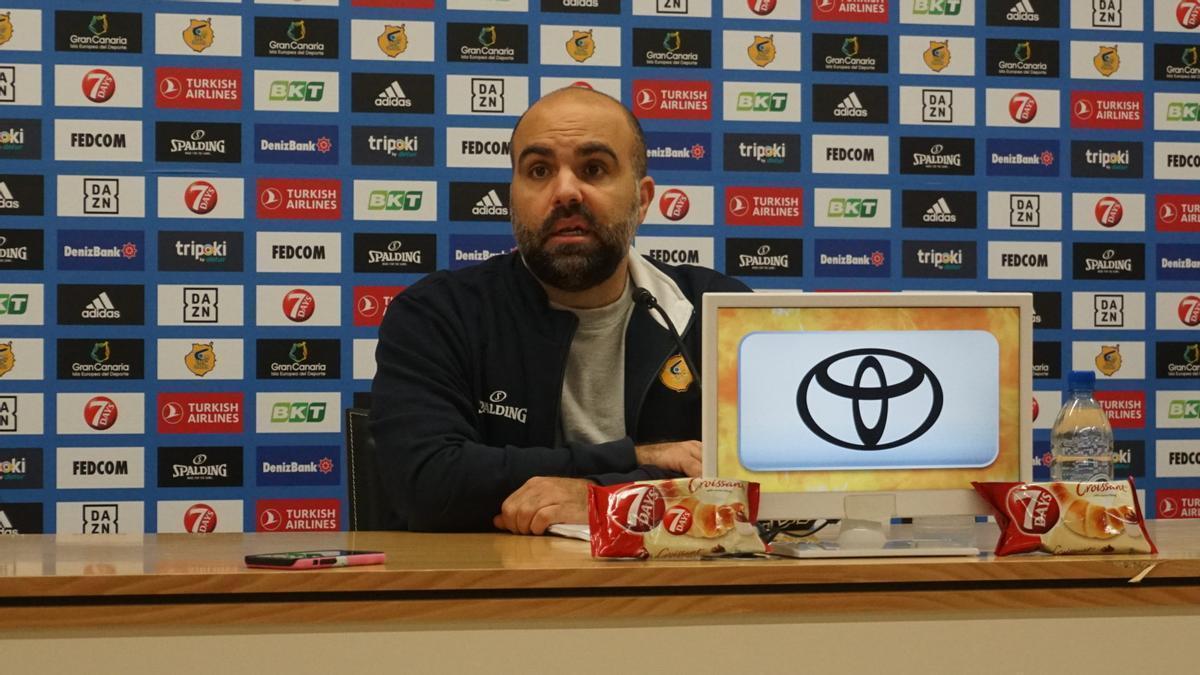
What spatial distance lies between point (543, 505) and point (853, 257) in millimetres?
2569

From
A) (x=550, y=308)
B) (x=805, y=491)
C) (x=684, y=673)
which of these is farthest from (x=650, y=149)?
(x=684, y=673)

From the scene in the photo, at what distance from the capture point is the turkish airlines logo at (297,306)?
3861mm

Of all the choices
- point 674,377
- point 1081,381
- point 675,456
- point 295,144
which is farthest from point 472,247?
point 1081,381

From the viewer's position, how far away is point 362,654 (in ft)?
3.74

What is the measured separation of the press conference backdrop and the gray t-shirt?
1755 millimetres

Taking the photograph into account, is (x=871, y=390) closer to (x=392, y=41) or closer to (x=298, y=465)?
(x=298, y=465)

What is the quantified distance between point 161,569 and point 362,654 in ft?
0.71

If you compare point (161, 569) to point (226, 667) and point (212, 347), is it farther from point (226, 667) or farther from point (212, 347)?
point (212, 347)

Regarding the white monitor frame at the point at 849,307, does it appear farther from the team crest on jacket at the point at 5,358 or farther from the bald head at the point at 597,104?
the team crest on jacket at the point at 5,358

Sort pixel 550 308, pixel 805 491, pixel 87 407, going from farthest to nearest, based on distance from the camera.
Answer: pixel 87 407 → pixel 550 308 → pixel 805 491

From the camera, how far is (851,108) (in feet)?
A: 13.5

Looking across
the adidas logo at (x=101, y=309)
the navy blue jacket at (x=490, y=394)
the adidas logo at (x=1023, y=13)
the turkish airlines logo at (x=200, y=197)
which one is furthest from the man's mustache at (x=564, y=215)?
the adidas logo at (x=1023, y=13)

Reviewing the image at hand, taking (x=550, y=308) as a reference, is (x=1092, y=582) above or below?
below

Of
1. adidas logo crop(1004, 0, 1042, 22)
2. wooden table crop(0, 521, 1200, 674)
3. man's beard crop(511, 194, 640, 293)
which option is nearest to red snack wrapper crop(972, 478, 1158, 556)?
wooden table crop(0, 521, 1200, 674)
